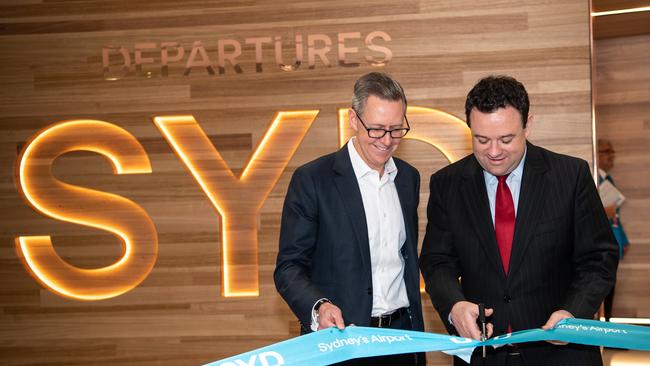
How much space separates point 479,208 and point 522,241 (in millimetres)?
191

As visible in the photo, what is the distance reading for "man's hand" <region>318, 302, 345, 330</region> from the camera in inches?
97.3

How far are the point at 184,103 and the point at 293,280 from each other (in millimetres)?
2968

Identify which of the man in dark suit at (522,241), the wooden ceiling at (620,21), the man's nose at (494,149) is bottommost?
the man in dark suit at (522,241)

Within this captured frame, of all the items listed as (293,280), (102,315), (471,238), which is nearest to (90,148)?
(102,315)

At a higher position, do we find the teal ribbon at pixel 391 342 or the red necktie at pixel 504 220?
the red necktie at pixel 504 220

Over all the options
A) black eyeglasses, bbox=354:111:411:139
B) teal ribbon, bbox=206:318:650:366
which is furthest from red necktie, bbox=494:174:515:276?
black eyeglasses, bbox=354:111:411:139

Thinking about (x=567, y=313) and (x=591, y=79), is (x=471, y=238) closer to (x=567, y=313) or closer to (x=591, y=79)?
(x=567, y=313)

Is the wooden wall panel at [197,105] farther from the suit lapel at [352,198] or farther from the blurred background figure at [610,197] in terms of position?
the suit lapel at [352,198]

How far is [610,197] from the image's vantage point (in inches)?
274

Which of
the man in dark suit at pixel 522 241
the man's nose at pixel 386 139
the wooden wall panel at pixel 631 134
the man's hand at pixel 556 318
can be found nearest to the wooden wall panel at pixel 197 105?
the man's nose at pixel 386 139

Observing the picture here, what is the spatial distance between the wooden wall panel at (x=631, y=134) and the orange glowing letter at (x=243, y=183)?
4.10m

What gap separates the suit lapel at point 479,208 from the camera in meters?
2.57

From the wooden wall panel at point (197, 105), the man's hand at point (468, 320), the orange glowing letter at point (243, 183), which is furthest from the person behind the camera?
the orange glowing letter at point (243, 183)

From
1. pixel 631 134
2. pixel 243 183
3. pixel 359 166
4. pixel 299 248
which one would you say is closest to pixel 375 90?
pixel 359 166
